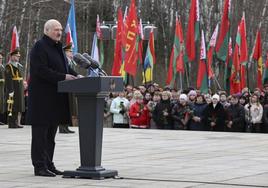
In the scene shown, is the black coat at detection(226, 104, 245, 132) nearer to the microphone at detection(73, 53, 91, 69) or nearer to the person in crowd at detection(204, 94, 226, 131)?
the person in crowd at detection(204, 94, 226, 131)

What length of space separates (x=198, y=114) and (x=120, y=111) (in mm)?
2126

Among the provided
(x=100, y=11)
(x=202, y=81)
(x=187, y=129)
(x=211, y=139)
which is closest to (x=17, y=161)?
(x=211, y=139)

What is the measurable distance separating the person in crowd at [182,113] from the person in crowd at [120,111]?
133cm

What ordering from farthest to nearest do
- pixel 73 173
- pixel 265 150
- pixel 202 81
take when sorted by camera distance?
pixel 202 81 → pixel 265 150 → pixel 73 173

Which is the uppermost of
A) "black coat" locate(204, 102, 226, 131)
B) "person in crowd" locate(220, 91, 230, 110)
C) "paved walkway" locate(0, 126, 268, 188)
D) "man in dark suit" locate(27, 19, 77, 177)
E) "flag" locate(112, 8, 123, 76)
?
"flag" locate(112, 8, 123, 76)

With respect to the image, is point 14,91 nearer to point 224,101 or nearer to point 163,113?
point 163,113

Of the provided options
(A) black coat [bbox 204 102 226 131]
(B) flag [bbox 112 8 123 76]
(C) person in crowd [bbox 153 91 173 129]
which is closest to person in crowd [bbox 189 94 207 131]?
(A) black coat [bbox 204 102 226 131]

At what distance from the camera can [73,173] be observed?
11.6 m

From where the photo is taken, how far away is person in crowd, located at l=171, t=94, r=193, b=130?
73.9 ft

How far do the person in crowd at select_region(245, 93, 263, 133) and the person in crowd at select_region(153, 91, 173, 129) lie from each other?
1.93 meters

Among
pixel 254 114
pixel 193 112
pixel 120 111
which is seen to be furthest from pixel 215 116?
pixel 120 111

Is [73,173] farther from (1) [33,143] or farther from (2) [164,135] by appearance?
(2) [164,135]

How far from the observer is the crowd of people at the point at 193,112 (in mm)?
22297

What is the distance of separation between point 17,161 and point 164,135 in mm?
6714
